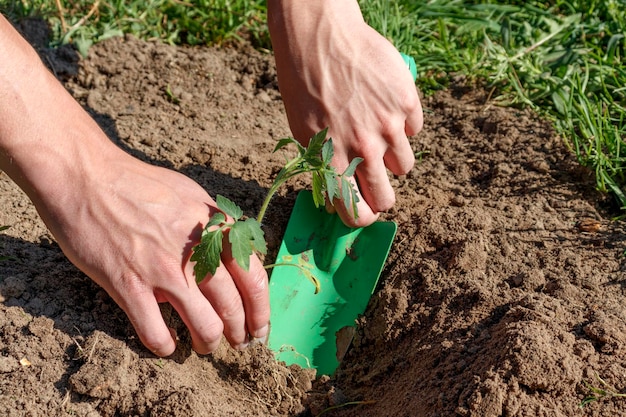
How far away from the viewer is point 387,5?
3.45 m

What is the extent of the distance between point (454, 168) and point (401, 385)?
102 centimetres

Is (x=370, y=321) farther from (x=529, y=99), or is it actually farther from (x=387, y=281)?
(x=529, y=99)

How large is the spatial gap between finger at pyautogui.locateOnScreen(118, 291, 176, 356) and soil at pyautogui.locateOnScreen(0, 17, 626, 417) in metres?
0.09

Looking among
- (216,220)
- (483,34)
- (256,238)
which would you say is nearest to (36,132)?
(216,220)

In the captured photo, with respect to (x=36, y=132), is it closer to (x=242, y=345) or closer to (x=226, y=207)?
(x=226, y=207)

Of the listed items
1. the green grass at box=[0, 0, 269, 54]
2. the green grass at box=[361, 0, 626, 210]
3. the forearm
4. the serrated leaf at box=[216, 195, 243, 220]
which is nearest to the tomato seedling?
the serrated leaf at box=[216, 195, 243, 220]

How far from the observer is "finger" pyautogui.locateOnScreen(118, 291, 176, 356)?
202 cm

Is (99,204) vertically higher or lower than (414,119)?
higher

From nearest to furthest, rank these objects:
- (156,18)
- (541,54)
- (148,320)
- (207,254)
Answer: (207,254) → (148,320) → (541,54) → (156,18)

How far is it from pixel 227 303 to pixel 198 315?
0.31 feet

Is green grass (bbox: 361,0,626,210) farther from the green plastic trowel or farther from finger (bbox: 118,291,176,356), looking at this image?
finger (bbox: 118,291,176,356)

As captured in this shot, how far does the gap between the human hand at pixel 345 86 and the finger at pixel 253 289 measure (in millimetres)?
396

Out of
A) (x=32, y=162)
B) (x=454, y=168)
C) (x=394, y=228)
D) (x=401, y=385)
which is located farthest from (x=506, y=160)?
(x=32, y=162)

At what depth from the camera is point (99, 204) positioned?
2.01 m
